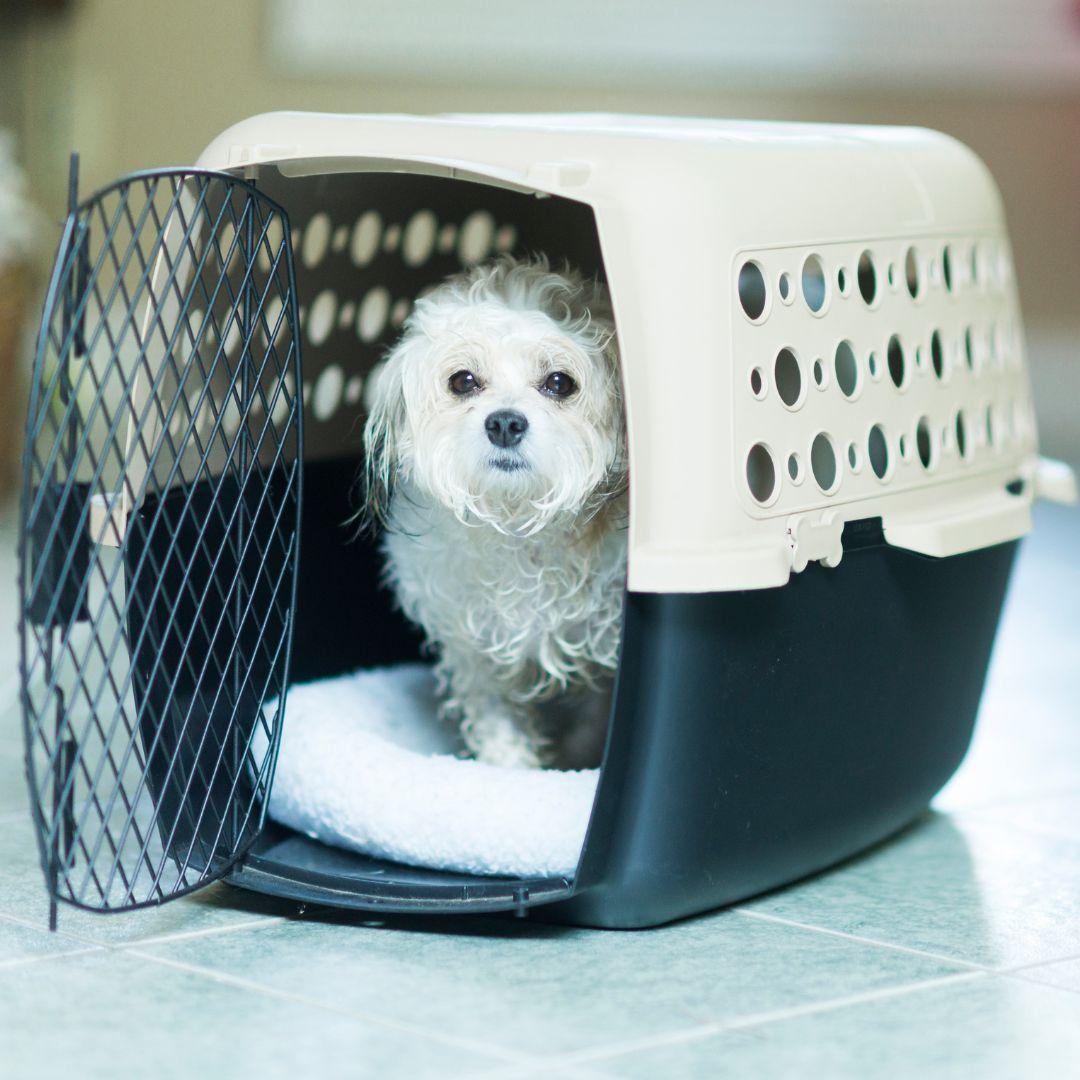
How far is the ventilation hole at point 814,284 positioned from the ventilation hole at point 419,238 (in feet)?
2.12

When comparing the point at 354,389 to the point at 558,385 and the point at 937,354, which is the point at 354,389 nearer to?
the point at 558,385

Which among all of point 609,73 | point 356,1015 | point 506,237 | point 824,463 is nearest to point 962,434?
point 824,463

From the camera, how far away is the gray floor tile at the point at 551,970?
139cm

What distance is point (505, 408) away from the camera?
5.61ft

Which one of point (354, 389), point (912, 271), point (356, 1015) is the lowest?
point (356, 1015)

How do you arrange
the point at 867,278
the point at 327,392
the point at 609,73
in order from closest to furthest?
the point at 867,278 < the point at 327,392 < the point at 609,73

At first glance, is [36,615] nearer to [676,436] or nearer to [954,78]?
[676,436]

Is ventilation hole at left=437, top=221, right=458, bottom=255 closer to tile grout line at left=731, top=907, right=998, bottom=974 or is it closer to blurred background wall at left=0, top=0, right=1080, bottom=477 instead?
tile grout line at left=731, top=907, right=998, bottom=974

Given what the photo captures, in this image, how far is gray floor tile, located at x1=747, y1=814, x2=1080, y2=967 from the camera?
1631 millimetres

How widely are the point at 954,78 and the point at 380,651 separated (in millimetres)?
4215

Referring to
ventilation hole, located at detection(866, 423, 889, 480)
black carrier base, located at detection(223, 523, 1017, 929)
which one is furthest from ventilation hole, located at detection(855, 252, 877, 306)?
black carrier base, located at detection(223, 523, 1017, 929)

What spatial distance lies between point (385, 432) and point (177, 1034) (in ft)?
2.30

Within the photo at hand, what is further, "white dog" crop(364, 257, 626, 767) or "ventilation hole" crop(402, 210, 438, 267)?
"ventilation hole" crop(402, 210, 438, 267)

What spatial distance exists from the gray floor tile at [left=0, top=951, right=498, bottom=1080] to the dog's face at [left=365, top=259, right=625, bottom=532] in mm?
553
